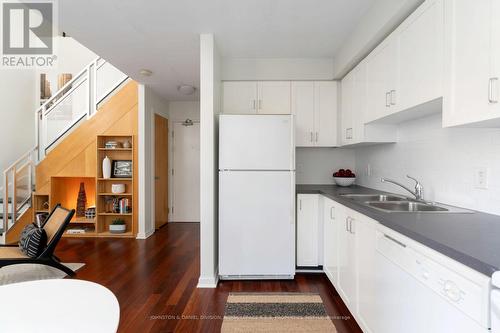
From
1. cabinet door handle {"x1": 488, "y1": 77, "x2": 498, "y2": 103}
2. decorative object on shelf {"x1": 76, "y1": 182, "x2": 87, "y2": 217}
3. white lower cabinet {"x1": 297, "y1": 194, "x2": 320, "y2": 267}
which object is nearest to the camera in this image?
cabinet door handle {"x1": 488, "y1": 77, "x2": 498, "y2": 103}

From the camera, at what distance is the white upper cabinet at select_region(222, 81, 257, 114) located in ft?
11.0

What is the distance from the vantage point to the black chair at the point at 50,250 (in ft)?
8.59

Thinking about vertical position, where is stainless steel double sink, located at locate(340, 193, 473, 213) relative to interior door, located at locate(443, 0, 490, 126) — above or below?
below

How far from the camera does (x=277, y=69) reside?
3359 millimetres

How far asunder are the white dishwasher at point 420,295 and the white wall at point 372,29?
1.52m

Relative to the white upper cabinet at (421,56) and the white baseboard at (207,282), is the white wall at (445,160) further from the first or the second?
the white baseboard at (207,282)

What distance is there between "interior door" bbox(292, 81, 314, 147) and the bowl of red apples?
50 cm

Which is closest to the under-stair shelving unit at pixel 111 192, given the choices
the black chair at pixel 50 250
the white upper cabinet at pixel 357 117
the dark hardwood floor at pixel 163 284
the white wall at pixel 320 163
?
the dark hardwood floor at pixel 163 284

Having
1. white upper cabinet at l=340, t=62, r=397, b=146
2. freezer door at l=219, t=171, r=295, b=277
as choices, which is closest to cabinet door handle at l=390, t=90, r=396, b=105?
white upper cabinet at l=340, t=62, r=397, b=146

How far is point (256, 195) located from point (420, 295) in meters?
1.75

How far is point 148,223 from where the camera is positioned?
15.1ft

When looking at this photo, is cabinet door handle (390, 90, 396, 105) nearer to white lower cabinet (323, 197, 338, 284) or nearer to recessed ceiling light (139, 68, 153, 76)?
white lower cabinet (323, 197, 338, 284)

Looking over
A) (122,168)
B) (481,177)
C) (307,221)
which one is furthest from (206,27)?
(122,168)

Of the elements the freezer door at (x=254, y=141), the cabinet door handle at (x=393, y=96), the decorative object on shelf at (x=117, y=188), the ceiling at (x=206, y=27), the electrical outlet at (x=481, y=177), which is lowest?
the decorative object on shelf at (x=117, y=188)
